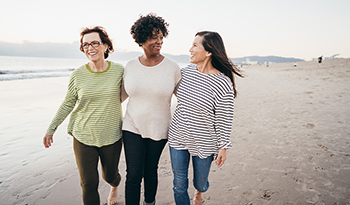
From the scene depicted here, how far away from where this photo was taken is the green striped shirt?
2.19 m

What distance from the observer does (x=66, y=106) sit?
7.45 feet

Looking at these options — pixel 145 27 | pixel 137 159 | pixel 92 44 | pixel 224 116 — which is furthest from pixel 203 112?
pixel 92 44

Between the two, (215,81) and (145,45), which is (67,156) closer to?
(145,45)

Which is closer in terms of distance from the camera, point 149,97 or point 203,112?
point 203,112

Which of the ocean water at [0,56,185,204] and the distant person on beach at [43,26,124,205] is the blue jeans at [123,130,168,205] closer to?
the distant person on beach at [43,26,124,205]

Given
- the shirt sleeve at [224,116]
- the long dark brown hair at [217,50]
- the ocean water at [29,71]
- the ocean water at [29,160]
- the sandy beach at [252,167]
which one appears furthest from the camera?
the ocean water at [29,71]

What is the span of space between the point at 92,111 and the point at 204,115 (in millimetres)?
1242

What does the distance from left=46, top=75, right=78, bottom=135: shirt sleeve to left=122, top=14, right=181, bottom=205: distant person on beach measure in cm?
57

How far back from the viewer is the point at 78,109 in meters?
2.23

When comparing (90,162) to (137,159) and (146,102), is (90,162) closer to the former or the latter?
(137,159)

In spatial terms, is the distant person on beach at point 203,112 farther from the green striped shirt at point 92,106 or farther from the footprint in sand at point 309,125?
the footprint in sand at point 309,125

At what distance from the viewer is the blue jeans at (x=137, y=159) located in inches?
86.8

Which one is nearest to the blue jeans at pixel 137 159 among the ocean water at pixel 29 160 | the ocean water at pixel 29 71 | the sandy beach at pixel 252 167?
the sandy beach at pixel 252 167

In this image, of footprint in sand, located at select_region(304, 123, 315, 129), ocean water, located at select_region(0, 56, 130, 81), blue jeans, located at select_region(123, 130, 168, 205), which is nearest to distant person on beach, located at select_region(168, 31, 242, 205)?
blue jeans, located at select_region(123, 130, 168, 205)
